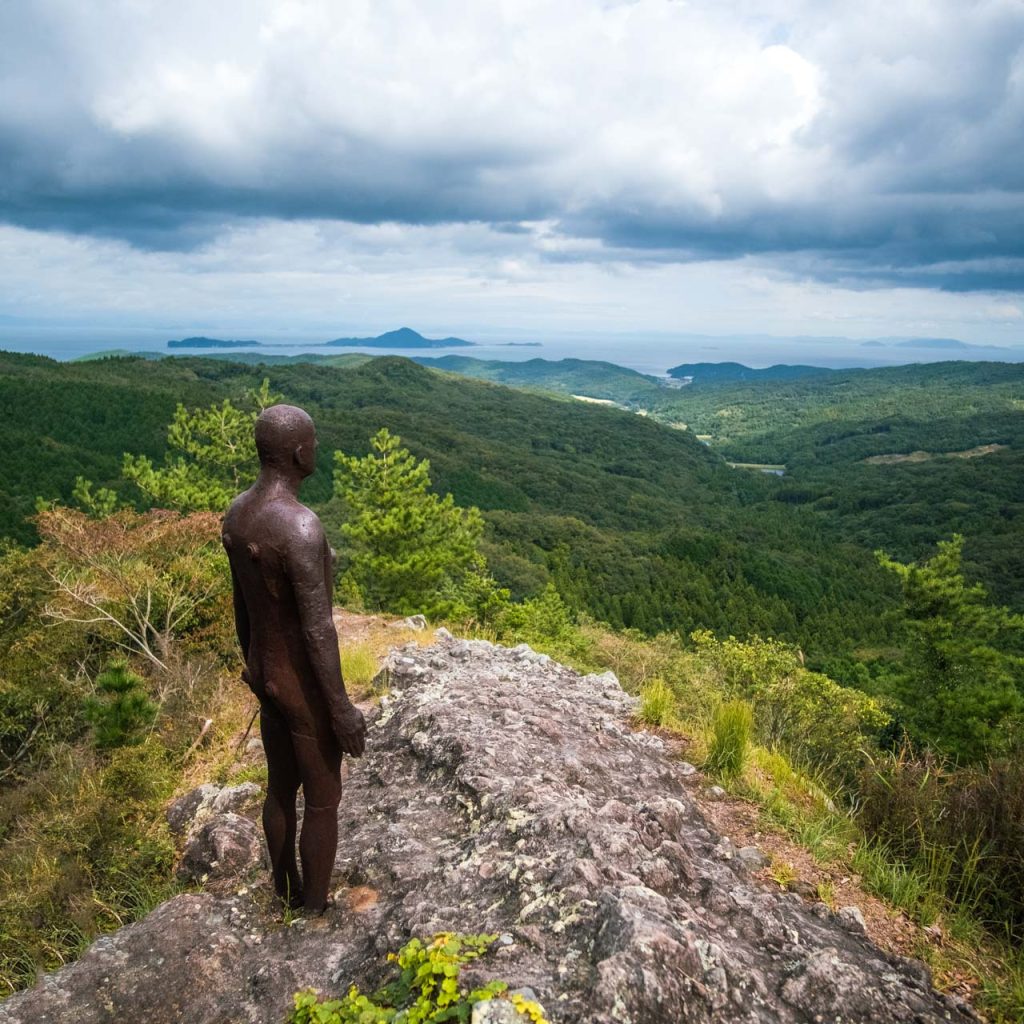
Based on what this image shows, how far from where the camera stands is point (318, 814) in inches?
139

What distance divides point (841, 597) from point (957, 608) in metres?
72.3

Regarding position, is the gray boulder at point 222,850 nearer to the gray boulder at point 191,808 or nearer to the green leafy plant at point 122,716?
the gray boulder at point 191,808

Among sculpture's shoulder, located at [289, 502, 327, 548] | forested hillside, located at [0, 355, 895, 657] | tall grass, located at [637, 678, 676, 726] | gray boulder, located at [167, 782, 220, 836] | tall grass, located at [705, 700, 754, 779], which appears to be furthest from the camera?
forested hillside, located at [0, 355, 895, 657]

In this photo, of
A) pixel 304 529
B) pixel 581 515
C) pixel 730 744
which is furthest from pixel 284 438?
pixel 581 515

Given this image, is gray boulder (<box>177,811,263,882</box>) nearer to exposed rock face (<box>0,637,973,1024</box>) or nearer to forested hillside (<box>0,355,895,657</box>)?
exposed rock face (<box>0,637,973,1024</box>)

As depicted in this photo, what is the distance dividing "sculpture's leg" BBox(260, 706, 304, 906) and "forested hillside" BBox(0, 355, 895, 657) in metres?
56.2

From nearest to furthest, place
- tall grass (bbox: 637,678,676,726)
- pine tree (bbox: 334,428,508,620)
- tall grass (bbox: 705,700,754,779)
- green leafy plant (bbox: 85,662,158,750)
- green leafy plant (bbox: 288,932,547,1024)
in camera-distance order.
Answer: green leafy plant (bbox: 288,932,547,1024)
tall grass (bbox: 705,700,754,779)
green leafy plant (bbox: 85,662,158,750)
tall grass (bbox: 637,678,676,726)
pine tree (bbox: 334,428,508,620)

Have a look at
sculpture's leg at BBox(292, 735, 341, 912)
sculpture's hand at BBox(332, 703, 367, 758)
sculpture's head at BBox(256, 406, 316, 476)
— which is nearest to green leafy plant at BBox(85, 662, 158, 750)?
sculpture's leg at BBox(292, 735, 341, 912)

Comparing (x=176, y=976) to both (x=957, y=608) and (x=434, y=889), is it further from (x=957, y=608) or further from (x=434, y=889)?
(x=957, y=608)

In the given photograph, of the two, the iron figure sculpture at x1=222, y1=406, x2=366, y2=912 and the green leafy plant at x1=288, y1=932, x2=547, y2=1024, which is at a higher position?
the iron figure sculpture at x1=222, y1=406, x2=366, y2=912

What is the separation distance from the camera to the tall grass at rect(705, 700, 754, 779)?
17.4 feet

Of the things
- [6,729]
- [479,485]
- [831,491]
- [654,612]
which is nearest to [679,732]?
[6,729]

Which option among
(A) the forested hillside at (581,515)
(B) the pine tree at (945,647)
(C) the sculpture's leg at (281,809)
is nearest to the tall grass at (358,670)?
(C) the sculpture's leg at (281,809)

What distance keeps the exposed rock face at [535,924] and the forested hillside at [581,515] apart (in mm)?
56208
